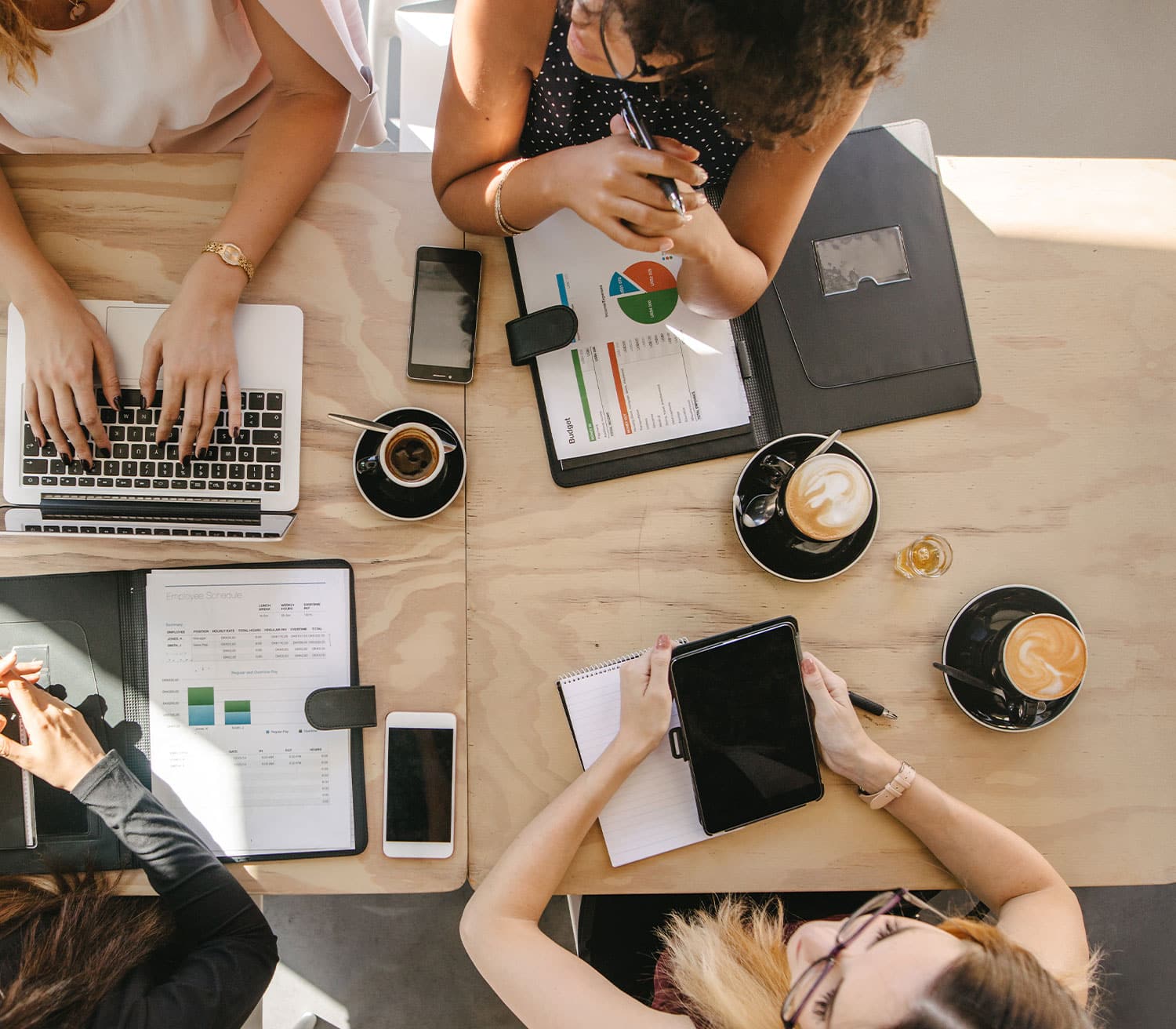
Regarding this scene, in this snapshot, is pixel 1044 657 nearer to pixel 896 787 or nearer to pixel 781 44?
pixel 896 787

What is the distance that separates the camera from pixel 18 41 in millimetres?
901

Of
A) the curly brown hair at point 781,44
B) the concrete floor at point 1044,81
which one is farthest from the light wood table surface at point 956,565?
the concrete floor at point 1044,81

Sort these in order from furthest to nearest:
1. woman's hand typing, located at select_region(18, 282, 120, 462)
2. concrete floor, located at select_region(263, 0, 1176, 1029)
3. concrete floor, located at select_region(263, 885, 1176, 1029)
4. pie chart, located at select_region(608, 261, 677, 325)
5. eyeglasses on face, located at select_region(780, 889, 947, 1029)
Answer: concrete floor, located at select_region(263, 0, 1176, 1029) → concrete floor, located at select_region(263, 885, 1176, 1029) → pie chart, located at select_region(608, 261, 677, 325) → woman's hand typing, located at select_region(18, 282, 120, 462) → eyeglasses on face, located at select_region(780, 889, 947, 1029)

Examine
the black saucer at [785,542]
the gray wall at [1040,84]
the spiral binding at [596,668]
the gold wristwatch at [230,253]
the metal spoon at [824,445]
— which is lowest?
the spiral binding at [596,668]

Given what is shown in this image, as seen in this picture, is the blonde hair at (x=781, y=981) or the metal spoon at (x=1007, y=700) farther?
the metal spoon at (x=1007, y=700)

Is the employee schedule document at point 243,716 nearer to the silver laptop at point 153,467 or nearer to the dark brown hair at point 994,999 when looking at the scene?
the silver laptop at point 153,467

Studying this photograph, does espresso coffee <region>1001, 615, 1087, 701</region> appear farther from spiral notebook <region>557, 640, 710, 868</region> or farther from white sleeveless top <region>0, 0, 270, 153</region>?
white sleeveless top <region>0, 0, 270, 153</region>

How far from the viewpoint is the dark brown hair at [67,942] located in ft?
2.88

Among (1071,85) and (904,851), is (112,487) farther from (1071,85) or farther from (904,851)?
(1071,85)

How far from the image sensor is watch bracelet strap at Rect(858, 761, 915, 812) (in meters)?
0.99

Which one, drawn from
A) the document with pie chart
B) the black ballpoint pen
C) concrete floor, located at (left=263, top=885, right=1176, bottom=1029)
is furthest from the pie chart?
concrete floor, located at (left=263, top=885, right=1176, bottom=1029)

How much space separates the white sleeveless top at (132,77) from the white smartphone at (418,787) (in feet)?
2.88

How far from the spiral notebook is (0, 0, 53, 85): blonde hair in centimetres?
97

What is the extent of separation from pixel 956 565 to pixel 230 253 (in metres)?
1.03
